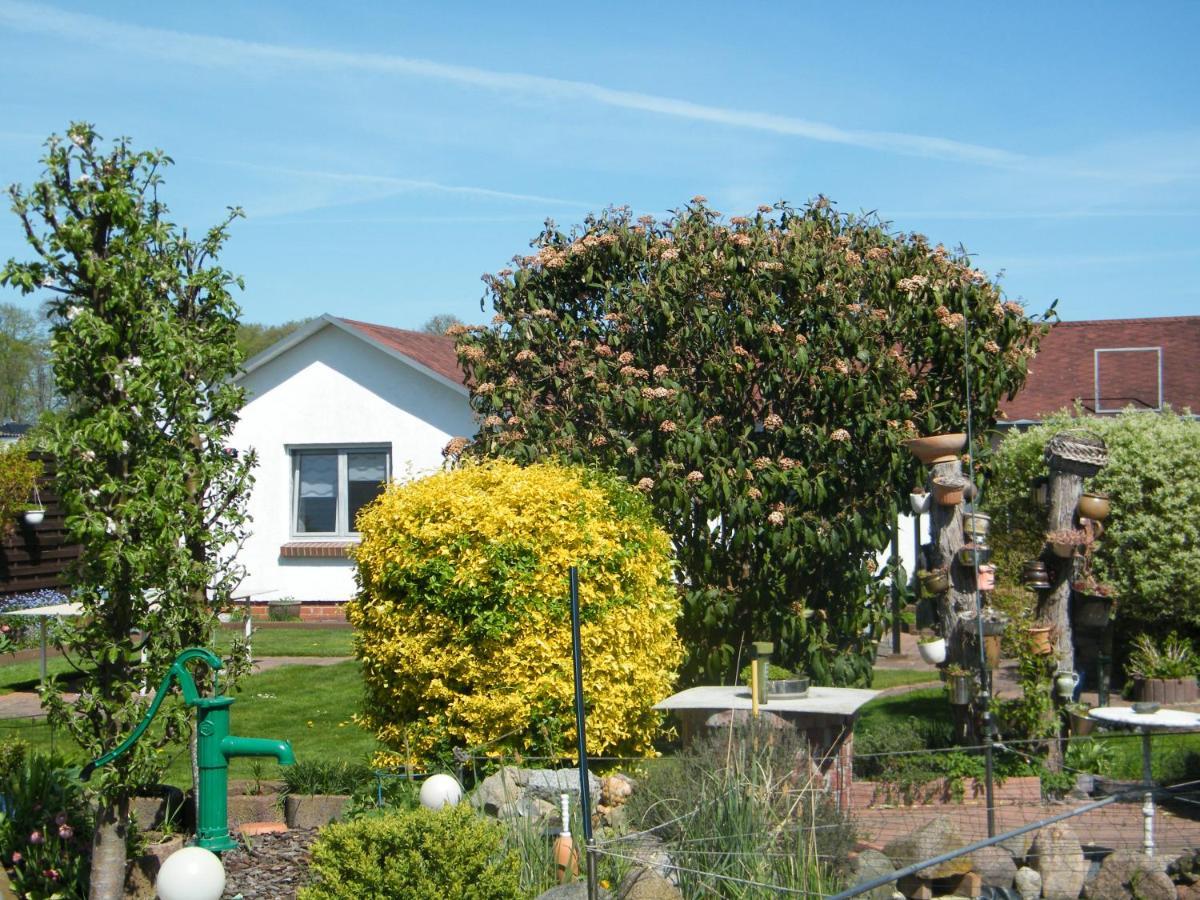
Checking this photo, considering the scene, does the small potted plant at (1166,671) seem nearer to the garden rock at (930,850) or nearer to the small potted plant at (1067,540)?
the small potted plant at (1067,540)

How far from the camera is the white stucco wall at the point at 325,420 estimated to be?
19203 mm

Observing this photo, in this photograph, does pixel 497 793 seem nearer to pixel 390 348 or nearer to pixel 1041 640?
pixel 1041 640

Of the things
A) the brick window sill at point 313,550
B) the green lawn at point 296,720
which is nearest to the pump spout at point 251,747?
the green lawn at point 296,720

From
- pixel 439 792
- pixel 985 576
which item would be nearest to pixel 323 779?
pixel 439 792

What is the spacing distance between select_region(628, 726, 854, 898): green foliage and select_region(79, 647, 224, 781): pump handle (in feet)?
6.60

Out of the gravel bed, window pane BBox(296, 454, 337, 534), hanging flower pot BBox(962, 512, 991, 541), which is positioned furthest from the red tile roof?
the gravel bed

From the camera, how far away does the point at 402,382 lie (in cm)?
1930

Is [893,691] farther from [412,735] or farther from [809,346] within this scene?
[412,735]

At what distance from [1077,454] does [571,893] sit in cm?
532

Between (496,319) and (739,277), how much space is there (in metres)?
2.04

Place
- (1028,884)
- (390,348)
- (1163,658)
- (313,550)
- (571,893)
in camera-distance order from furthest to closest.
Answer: (313,550), (390,348), (1163,658), (1028,884), (571,893)

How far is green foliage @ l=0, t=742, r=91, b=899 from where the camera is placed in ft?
20.6

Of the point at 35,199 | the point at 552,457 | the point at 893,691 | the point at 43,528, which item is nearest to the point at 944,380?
the point at 552,457

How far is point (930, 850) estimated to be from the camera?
6598 millimetres
